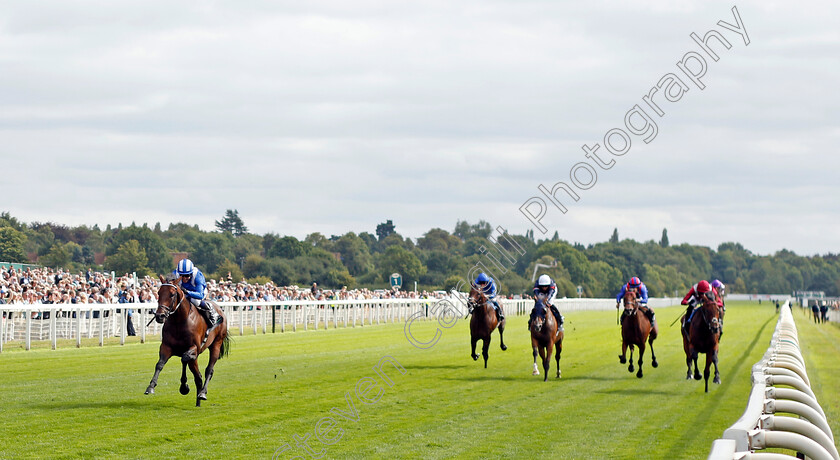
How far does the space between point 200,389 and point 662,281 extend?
145186mm

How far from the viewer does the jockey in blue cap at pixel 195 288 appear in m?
11.5

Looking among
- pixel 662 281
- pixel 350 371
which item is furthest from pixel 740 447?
pixel 662 281

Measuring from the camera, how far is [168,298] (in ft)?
35.8

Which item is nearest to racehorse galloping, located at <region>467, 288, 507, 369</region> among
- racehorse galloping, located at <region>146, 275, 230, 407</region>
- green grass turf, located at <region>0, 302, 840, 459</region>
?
green grass turf, located at <region>0, 302, 840, 459</region>

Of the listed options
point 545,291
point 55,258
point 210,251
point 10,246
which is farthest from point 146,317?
point 210,251

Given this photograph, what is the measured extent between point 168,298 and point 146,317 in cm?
1440

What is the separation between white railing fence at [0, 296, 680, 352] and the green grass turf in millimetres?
1144

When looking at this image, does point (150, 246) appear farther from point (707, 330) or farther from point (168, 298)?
point (168, 298)

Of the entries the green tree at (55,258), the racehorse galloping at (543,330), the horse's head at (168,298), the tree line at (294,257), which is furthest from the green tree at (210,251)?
the horse's head at (168,298)

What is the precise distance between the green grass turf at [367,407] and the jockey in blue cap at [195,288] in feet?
3.40

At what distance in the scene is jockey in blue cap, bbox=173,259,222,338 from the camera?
11.5 metres

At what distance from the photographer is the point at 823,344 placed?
99.7 feet

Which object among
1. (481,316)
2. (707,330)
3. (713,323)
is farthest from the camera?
(481,316)

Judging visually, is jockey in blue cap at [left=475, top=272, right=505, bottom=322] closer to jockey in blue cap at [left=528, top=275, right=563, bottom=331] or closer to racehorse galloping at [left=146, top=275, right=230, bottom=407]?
jockey in blue cap at [left=528, top=275, right=563, bottom=331]
